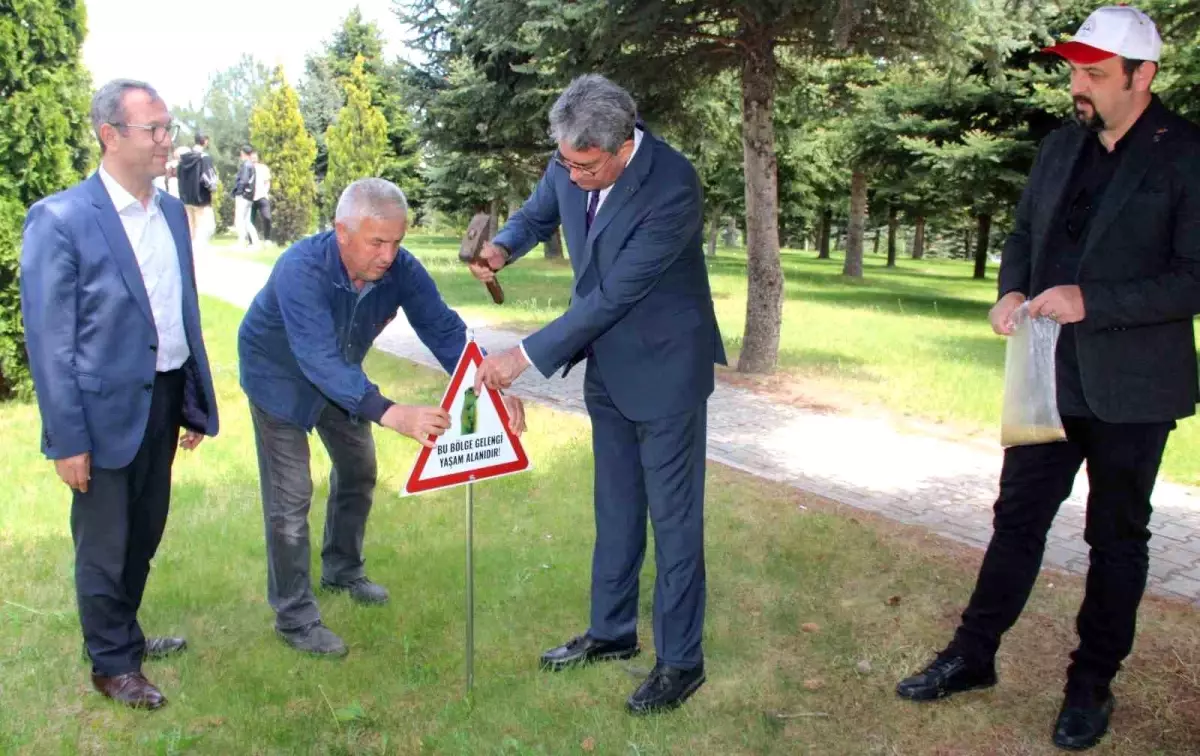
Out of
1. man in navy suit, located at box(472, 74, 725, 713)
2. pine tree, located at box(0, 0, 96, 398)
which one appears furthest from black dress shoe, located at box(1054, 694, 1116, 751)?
pine tree, located at box(0, 0, 96, 398)

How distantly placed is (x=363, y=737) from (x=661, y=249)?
2090mm

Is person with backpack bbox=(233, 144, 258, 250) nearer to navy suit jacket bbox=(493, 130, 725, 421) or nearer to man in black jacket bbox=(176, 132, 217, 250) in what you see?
man in black jacket bbox=(176, 132, 217, 250)

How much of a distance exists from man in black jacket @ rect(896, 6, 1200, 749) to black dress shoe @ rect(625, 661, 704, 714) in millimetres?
1273

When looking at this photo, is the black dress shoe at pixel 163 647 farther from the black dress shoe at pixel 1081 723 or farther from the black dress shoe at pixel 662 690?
the black dress shoe at pixel 1081 723

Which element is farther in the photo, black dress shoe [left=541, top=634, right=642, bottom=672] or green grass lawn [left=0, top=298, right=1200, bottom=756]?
black dress shoe [left=541, top=634, right=642, bottom=672]

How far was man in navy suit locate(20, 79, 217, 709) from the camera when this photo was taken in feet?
11.3

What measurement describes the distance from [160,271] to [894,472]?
5038 millimetres

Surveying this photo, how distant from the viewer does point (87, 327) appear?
353 cm

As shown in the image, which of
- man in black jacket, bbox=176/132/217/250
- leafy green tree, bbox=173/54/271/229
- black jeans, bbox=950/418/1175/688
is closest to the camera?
black jeans, bbox=950/418/1175/688

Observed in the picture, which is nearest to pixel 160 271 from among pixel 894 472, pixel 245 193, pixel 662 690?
pixel 662 690

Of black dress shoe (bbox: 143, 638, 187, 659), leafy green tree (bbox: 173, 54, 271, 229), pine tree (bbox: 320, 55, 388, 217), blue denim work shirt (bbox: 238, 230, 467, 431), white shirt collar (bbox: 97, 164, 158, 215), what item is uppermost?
leafy green tree (bbox: 173, 54, 271, 229)

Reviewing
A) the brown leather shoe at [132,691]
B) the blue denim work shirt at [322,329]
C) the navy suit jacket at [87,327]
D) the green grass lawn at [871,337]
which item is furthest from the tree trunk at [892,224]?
the brown leather shoe at [132,691]

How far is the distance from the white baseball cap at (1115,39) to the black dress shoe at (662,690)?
102 inches

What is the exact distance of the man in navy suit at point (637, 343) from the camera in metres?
3.48
